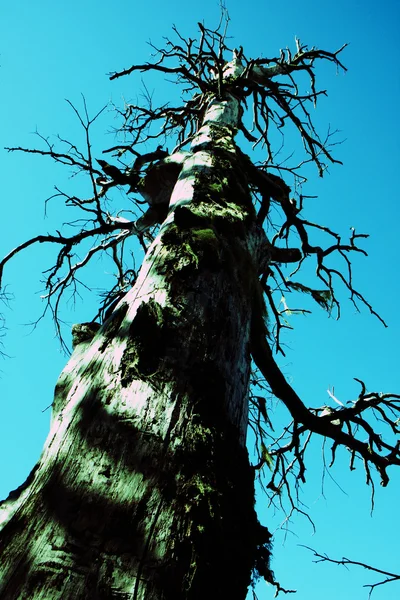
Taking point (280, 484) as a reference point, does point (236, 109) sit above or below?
above

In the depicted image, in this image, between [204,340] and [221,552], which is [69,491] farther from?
[204,340]

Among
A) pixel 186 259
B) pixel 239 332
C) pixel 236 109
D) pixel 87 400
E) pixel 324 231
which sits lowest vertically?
pixel 87 400

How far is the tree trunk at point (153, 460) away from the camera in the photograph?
2.94ft

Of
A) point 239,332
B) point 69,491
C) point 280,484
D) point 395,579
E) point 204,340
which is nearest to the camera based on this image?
point 69,491

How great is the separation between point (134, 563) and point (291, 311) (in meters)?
3.57

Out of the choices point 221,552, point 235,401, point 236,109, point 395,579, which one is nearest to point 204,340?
point 235,401

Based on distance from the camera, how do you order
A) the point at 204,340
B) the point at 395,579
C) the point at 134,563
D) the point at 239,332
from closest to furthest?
A: the point at 134,563 < the point at 204,340 < the point at 239,332 < the point at 395,579

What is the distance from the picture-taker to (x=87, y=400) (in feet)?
4.12

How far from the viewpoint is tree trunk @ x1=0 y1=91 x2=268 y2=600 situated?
0.90 meters

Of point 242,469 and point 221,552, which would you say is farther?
point 242,469

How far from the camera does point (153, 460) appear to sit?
1.07 meters

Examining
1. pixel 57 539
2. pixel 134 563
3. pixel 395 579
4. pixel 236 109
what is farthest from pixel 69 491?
pixel 236 109

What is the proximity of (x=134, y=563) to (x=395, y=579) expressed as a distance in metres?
1.47

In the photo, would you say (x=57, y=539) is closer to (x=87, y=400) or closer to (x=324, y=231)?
(x=87, y=400)
